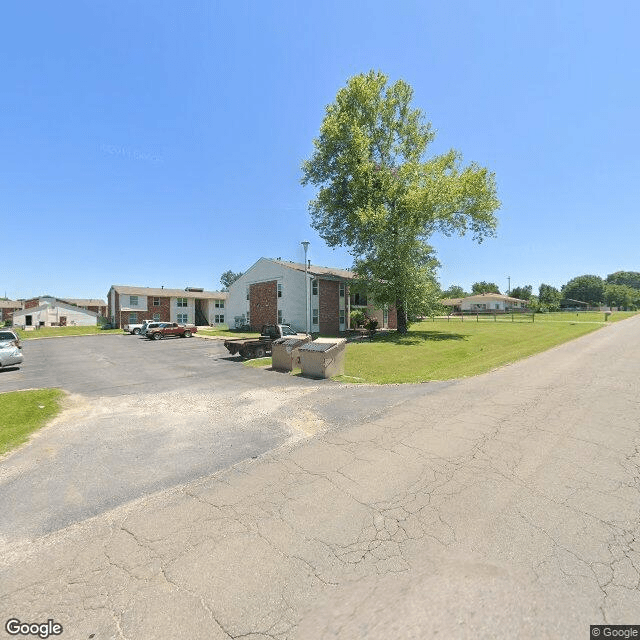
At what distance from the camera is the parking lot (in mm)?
4969

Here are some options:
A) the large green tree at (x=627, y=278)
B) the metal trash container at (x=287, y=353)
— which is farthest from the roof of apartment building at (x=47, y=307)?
the large green tree at (x=627, y=278)

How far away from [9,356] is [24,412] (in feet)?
37.9

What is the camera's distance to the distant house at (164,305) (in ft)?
173

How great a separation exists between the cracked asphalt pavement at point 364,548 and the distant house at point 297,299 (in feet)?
82.8

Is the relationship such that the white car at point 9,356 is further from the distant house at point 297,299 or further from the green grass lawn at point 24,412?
the distant house at point 297,299

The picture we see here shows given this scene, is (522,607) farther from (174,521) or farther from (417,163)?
(417,163)

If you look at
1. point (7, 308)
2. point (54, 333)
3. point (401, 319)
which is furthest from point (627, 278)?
point (7, 308)

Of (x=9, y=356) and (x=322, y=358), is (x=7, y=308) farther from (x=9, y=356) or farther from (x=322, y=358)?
(x=322, y=358)

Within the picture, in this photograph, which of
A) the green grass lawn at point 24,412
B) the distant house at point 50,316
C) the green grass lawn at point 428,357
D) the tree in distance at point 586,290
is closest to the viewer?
the green grass lawn at point 24,412

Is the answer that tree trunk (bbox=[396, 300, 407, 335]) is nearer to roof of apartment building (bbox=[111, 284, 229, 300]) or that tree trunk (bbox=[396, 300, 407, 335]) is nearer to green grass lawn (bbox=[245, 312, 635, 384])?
green grass lawn (bbox=[245, 312, 635, 384])

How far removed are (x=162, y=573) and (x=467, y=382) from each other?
34.8ft

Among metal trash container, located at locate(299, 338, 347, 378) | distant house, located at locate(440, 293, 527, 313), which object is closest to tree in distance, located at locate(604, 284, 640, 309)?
distant house, located at locate(440, 293, 527, 313)

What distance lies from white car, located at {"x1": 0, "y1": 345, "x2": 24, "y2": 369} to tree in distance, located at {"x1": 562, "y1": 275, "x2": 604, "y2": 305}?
6063 inches

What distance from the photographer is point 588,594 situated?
294cm
